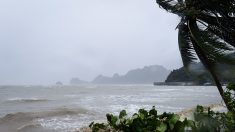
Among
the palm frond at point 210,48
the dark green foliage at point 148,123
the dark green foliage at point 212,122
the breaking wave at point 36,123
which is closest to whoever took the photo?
the dark green foliage at point 148,123

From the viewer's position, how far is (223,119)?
5.70m

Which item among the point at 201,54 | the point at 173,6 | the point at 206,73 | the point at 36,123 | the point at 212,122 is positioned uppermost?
the point at 173,6

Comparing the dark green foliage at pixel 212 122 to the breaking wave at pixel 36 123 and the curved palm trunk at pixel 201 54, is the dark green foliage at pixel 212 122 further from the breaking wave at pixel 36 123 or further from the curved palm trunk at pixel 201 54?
the breaking wave at pixel 36 123

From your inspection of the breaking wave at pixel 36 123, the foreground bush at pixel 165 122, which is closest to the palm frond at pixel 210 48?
the foreground bush at pixel 165 122

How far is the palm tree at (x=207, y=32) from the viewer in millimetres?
7182

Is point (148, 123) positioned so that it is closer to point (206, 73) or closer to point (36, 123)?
point (206, 73)

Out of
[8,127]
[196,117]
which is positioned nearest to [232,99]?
[196,117]

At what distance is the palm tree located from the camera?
7182 mm

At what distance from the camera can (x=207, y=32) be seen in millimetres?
7434

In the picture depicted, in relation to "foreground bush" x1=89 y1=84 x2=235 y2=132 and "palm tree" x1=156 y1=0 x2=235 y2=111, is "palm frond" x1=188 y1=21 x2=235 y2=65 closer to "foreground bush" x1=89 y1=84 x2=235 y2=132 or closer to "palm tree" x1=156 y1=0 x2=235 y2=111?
"palm tree" x1=156 y1=0 x2=235 y2=111

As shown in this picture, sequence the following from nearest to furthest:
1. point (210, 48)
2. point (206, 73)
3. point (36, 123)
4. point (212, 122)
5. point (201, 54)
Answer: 1. point (212, 122)
2. point (210, 48)
3. point (201, 54)
4. point (206, 73)
5. point (36, 123)

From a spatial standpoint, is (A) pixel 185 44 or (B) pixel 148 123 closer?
(B) pixel 148 123

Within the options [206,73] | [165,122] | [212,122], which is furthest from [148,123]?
[206,73]

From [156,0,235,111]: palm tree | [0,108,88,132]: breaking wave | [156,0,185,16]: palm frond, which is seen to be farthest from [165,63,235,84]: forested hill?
[0,108,88,132]: breaking wave
